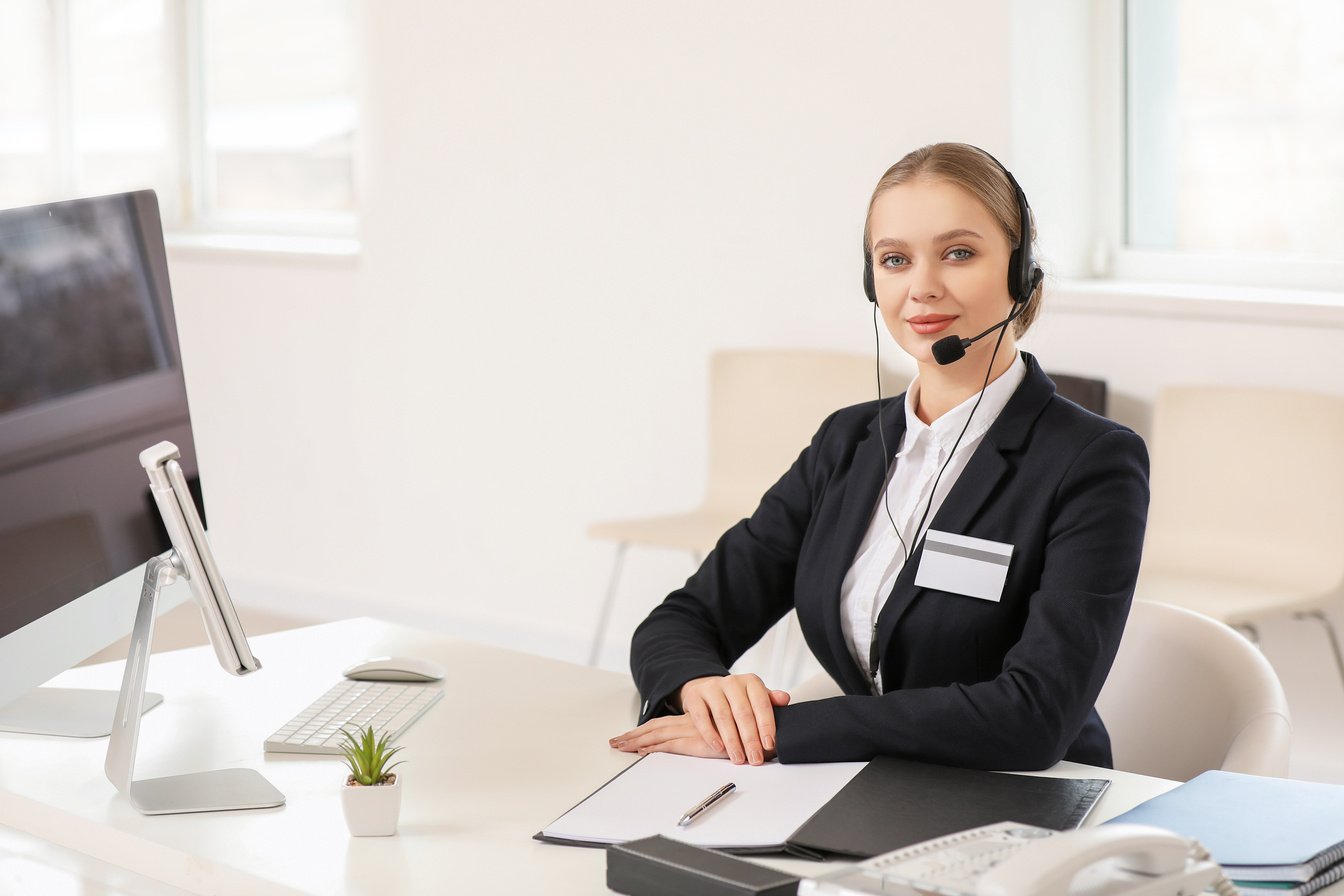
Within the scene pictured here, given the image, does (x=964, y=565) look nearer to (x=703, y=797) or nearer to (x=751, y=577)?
(x=751, y=577)

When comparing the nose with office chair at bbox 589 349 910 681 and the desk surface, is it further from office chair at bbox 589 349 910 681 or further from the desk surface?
office chair at bbox 589 349 910 681

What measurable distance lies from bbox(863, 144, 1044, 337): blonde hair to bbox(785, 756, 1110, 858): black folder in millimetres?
609

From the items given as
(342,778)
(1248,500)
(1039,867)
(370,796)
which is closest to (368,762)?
(370,796)

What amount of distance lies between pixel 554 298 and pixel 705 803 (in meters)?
3.05

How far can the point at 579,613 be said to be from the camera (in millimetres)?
4469

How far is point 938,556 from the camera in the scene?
177 cm

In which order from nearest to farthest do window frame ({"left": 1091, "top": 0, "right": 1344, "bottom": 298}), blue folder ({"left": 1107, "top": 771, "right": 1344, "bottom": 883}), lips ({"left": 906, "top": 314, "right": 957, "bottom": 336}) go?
blue folder ({"left": 1107, "top": 771, "right": 1344, "bottom": 883}) → lips ({"left": 906, "top": 314, "right": 957, "bottom": 336}) → window frame ({"left": 1091, "top": 0, "right": 1344, "bottom": 298})

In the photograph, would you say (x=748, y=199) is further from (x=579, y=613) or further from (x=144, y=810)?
(x=144, y=810)

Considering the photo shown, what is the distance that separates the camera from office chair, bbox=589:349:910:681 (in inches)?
149

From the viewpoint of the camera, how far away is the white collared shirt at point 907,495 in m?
1.85

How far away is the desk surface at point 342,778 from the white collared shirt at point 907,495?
30 centimetres

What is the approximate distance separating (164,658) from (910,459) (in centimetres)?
103

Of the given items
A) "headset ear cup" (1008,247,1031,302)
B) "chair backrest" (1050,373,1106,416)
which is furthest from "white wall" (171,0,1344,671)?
"headset ear cup" (1008,247,1031,302)

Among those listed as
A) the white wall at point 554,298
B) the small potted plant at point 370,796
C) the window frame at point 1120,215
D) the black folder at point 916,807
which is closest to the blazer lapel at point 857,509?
the black folder at point 916,807
